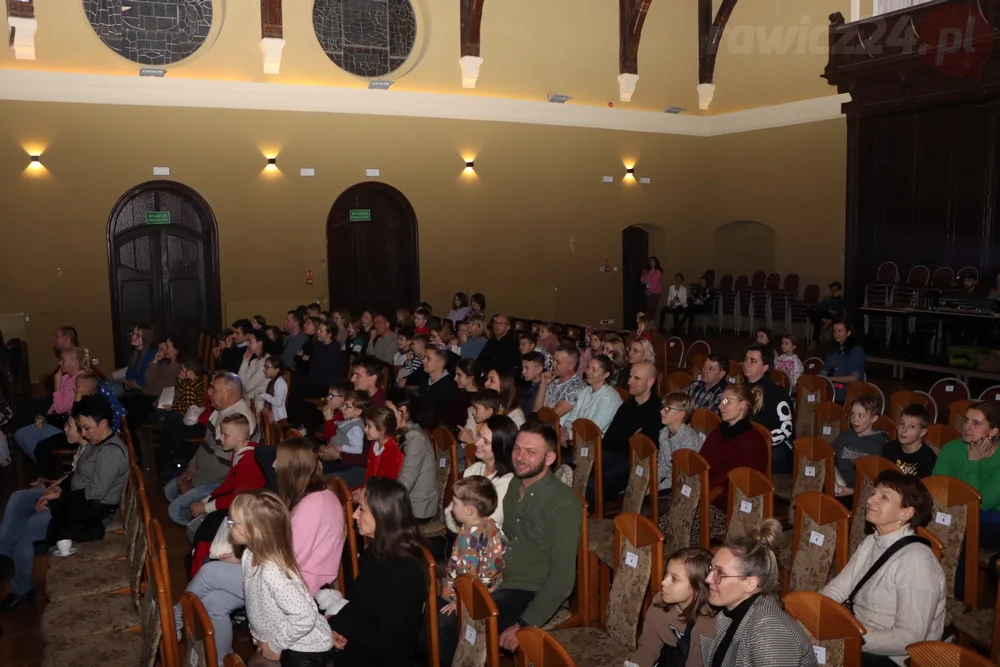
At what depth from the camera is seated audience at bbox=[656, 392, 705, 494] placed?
496 cm

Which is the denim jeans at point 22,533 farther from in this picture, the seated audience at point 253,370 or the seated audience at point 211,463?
the seated audience at point 253,370

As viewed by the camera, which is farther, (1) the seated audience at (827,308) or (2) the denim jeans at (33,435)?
(1) the seated audience at (827,308)

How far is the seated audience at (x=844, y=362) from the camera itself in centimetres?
794

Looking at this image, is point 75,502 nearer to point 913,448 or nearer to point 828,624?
point 828,624

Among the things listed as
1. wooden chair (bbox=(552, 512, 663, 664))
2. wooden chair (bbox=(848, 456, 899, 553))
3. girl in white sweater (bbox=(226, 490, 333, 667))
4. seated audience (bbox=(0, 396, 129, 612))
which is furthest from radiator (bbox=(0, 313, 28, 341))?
wooden chair (bbox=(848, 456, 899, 553))

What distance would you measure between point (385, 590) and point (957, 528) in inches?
97.5

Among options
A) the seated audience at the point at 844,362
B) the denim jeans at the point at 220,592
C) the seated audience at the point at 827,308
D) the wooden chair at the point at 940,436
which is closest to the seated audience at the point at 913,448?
the wooden chair at the point at 940,436

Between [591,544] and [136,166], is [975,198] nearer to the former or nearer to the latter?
[591,544]

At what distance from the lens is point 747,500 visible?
4047 millimetres

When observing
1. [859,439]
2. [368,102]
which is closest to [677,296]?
[368,102]

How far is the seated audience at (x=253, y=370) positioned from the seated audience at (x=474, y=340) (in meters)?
2.12

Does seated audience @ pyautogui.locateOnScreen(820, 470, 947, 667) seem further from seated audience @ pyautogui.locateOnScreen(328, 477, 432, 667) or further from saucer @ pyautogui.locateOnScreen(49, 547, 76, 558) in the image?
saucer @ pyautogui.locateOnScreen(49, 547, 76, 558)

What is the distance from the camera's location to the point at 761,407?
5.43 metres

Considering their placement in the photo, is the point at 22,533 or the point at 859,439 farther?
the point at 859,439
